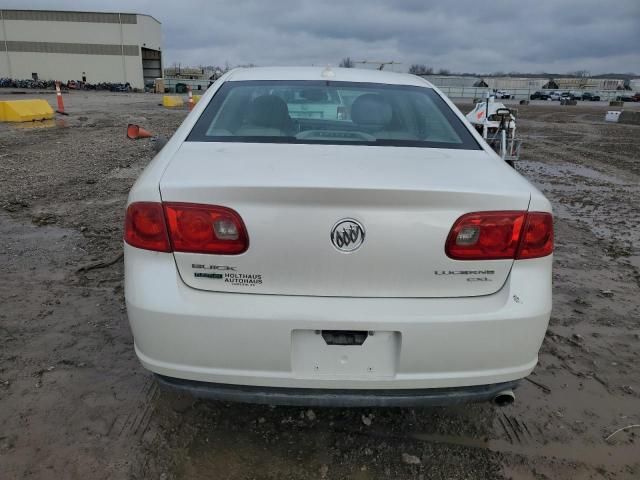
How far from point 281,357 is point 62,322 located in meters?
2.16

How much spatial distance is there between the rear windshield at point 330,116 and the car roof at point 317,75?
82mm

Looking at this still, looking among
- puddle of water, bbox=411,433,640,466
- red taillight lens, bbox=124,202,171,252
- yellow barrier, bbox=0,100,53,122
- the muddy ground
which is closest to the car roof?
red taillight lens, bbox=124,202,171,252

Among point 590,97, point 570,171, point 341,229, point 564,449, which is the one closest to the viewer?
point 341,229

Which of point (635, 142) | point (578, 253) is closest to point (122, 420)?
point (578, 253)

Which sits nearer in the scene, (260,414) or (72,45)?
(260,414)

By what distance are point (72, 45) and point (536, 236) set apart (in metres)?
71.7

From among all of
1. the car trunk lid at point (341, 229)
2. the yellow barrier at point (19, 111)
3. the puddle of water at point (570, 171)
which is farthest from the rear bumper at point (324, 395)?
the yellow barrier at point (19, 111)

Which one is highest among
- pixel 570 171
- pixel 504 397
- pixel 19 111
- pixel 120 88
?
pixel 504 397

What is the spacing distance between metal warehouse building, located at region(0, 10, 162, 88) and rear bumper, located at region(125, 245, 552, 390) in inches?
2680

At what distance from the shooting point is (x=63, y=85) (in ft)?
182

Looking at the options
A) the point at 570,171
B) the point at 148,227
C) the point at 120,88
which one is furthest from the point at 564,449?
the point at 120,88

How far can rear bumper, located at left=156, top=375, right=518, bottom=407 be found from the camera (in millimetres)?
1948

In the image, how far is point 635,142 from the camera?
586 inches

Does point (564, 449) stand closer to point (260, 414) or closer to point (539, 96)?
point (260, 414)
